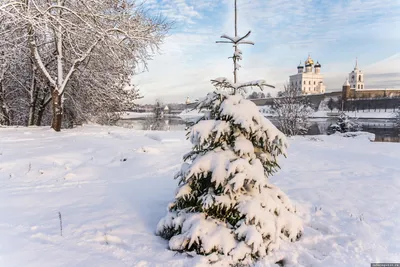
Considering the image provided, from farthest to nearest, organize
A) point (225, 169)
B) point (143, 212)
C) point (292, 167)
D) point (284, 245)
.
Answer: point (292, 167) < point (143, 212) < point (284, 245) < point (225, 169)

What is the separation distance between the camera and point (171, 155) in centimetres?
789

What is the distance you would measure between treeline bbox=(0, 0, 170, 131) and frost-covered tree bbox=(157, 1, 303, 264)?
7686 millimetres

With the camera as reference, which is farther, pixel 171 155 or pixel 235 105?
pixel 171 155

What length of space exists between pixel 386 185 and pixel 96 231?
198 inches

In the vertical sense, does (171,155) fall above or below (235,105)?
below

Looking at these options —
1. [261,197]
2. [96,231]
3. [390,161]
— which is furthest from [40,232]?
[390,161]

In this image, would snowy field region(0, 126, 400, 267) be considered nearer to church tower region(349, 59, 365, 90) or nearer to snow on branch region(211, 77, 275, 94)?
snow on branch region(211, 77, 275, 94)

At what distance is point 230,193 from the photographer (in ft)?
9.27

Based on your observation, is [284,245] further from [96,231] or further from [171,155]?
[171,155]

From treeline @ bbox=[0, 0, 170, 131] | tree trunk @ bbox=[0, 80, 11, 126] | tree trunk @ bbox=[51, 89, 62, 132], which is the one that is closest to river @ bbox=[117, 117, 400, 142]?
treeline @ bbox=[0, 0, 170, 131]

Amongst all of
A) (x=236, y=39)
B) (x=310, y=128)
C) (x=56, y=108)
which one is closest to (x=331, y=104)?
(x=310, y=128)

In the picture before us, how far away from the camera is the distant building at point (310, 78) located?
96.9 meters

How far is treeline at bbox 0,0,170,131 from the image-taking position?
10414 mm

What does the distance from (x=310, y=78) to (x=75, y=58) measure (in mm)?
97650
